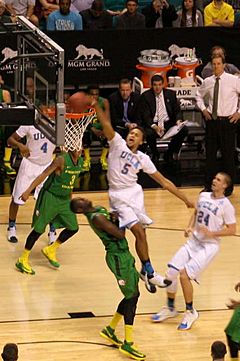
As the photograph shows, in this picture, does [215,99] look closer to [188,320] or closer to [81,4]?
[81,4]

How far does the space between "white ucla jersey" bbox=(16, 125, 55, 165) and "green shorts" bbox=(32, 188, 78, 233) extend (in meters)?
1.08

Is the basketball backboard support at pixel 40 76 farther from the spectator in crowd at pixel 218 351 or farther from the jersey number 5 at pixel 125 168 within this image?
the spectator in crowd at pixel 218 351

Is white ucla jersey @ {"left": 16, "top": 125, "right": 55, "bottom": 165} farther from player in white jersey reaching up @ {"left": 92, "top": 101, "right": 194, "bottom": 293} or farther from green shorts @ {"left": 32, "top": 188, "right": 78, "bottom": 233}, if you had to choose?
player in white jersey reaching up @ {"left": 92, "top": 101, "right": 194, "bottom": 293}

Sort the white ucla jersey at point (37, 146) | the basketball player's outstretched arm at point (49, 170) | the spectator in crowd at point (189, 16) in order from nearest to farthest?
1. the basketball player's outstretched arm at point (49, 170)
2. the white ucla jersey at point (37, 146)
3. the spectator in crowd at point (189, 16)

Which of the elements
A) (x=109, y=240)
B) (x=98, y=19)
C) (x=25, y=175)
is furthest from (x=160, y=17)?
(x=109, y=240)

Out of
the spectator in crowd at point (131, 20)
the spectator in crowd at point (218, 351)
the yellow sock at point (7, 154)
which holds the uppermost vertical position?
the spectator in crowd at point (218, 351)

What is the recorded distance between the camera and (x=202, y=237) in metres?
11.7

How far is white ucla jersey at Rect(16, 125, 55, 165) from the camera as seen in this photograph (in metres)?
14.0

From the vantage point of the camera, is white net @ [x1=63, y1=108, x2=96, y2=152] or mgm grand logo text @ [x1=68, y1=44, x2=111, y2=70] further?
mgm grand logo text @ [x1=68, y1=44, x2=111, y2=70]

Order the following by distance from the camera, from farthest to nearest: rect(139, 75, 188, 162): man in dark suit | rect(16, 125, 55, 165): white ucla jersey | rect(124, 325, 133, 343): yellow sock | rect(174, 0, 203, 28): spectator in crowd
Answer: rect(174, 0, 203, 28): spectator in crowd, rect(139, 75, 188, 162): man in dark suit, rect(16, 125, 55, 165): white ucla jersey, rect(124, 325, 133, 343): yellow sock

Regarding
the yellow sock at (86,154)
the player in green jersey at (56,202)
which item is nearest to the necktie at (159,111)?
the yellow sock at (86,154)

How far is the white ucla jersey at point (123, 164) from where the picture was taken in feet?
39.8

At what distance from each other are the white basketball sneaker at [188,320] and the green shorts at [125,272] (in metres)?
0.97

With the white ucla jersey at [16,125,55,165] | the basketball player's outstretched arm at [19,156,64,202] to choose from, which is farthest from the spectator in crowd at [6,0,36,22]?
the basketball player's outstretched arm at [19,156,64,202]
